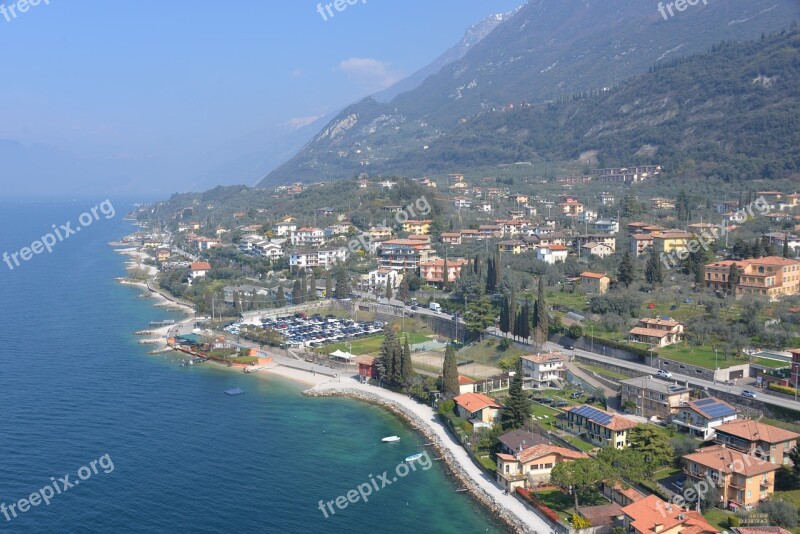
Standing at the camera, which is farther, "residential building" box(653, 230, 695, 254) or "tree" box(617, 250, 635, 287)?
"residential building" box(653, 230, 695, 254)

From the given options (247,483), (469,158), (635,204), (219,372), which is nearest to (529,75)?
(469,158)

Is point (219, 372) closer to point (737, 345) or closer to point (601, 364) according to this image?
point (601, 364)

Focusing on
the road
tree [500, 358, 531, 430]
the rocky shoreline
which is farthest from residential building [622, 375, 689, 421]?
the rocky shoreline

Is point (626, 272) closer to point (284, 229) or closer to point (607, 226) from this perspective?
point (607, 226)

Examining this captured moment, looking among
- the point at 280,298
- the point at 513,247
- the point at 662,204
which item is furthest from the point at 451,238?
the point at 662,204

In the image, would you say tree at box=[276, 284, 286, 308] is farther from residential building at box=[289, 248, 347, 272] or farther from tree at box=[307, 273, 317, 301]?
residential building at box=[289, 248, 347, 272]

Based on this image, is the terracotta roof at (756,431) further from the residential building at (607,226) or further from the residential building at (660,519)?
the residential building at (607,226)

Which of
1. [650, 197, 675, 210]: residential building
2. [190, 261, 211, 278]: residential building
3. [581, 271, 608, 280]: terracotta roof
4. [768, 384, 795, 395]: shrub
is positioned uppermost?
[650, 197, 675, 210]: residential building
